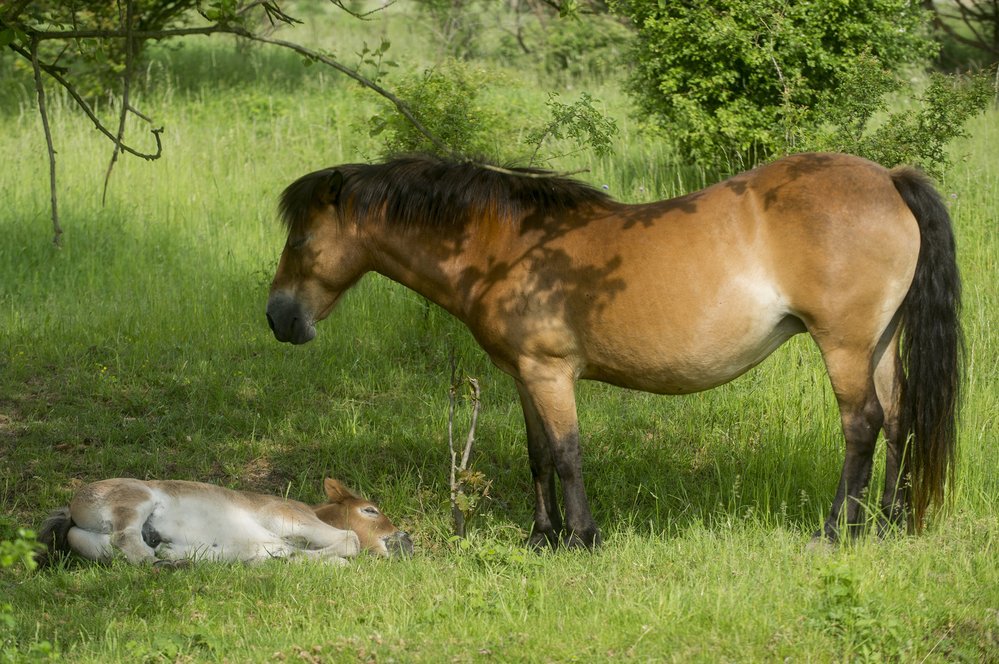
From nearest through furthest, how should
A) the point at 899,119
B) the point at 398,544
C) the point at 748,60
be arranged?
the point at 398,544
the point at 899,119
the point at 748,60

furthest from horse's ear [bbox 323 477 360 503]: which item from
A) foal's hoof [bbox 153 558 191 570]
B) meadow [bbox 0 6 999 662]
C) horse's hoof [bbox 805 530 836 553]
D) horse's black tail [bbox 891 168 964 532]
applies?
horse's black tail [bbox 891 168 964 532]

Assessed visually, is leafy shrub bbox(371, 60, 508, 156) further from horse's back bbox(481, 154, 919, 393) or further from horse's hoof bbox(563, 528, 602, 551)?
horse's hoof bbox(563, 528, 602, 551)

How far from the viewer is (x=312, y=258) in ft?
18.8

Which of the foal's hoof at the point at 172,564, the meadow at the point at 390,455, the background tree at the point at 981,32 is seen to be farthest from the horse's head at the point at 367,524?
the background tree at the point at 981,32

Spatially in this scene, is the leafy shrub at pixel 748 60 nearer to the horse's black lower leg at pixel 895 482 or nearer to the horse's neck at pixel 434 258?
the horse's black lower leg at pixel 895 482

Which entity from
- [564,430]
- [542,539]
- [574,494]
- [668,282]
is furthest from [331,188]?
[542,539]

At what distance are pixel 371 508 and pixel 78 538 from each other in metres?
1.45

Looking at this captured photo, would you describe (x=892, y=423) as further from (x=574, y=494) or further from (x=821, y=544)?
(x=574, y=494)

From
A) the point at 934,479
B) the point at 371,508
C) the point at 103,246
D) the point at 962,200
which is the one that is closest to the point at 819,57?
the point at 962,200

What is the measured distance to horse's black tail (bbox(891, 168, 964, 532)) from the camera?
4984 millimetres

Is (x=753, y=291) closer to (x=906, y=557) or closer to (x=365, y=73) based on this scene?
(x=906, y=557)

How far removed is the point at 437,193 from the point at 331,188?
56 cm

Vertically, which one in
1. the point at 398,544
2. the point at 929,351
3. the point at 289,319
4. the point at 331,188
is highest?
the point at 331,188

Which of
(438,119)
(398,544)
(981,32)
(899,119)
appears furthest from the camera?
(981,32)
